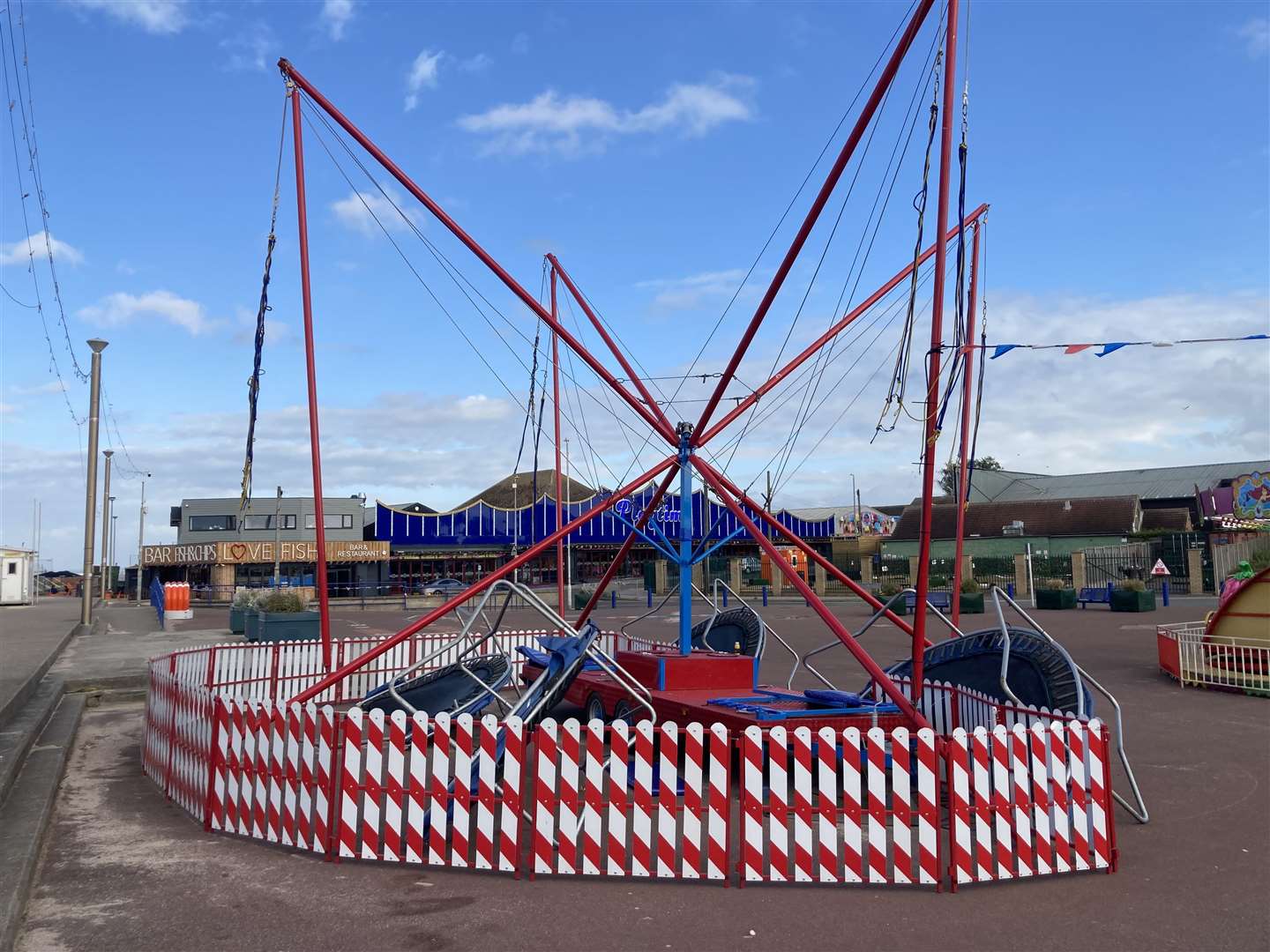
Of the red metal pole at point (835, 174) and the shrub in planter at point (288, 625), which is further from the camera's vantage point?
the shrub in planter at point (288, 625)

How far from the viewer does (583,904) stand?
20.3 ft

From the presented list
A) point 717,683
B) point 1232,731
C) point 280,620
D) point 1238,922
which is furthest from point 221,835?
point 280,620

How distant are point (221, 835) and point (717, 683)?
5873 millimetres

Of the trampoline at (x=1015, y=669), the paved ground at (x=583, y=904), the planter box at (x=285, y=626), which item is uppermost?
the trampoline at (x=1015, y=669)

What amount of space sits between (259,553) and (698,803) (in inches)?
2154

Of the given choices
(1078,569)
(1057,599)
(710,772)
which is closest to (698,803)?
(710,772)

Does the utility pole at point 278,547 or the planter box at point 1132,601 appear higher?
the utility pole at point 278,547

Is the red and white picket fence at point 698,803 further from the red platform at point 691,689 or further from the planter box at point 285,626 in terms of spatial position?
the planter box at point 285,626

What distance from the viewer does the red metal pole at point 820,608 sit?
8336 mm

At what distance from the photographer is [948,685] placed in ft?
36.5

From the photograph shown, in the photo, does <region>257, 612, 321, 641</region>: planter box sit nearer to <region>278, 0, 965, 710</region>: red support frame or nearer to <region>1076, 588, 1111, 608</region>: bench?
<region>278, 0, 965, 710</region>: red support frame

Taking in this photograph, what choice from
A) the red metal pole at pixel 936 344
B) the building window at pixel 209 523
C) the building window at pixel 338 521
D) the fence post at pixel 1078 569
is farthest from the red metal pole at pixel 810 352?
the building window at pixel 209 523

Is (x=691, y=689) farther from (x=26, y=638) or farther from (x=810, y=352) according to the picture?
(x=26, y=638)

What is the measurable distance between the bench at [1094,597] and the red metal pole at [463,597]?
31.5 meters
